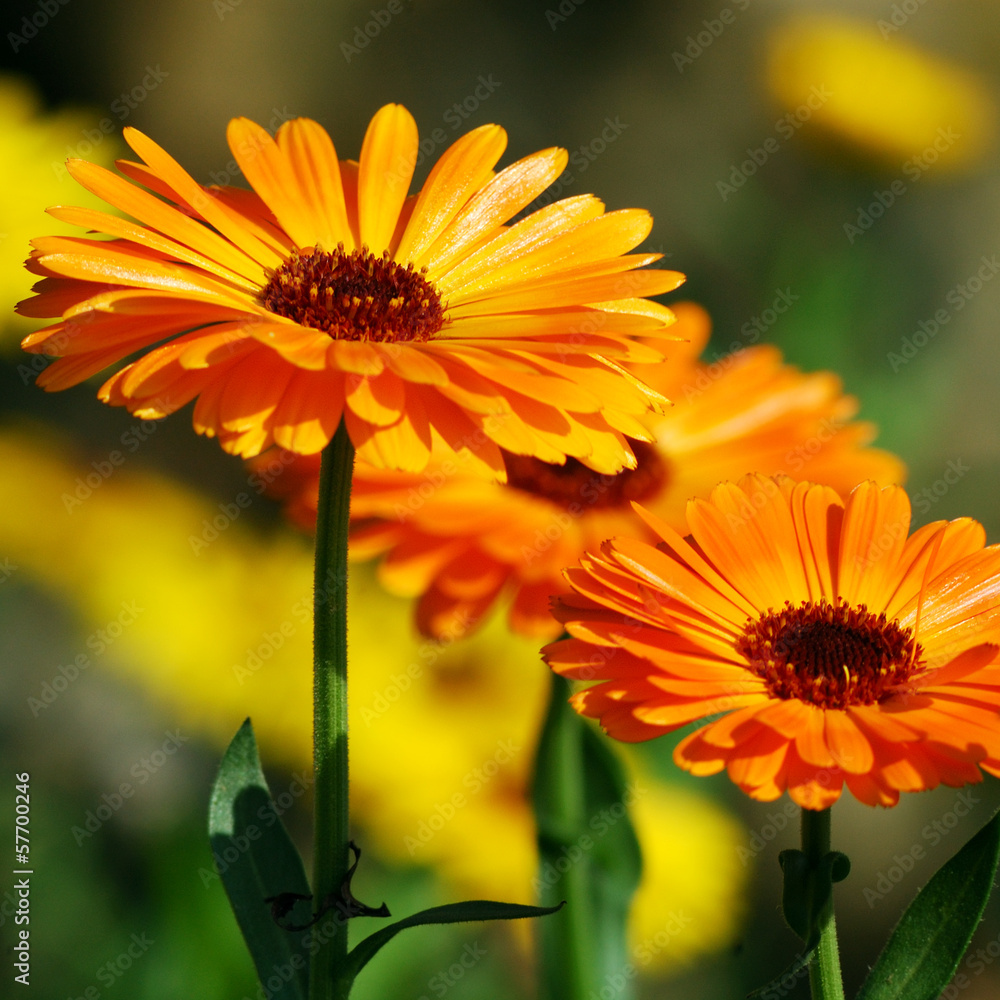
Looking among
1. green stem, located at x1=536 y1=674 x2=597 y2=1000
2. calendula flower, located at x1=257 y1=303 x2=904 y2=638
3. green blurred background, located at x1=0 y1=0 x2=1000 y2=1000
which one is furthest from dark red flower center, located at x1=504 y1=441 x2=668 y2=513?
green blurred background, located at x1=0 y1=0 x2=1000 y2=1000

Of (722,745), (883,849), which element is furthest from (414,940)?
(883,849)

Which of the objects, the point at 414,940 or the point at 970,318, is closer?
the point at 414,940

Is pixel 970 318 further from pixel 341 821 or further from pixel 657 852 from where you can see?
pixel 341 821

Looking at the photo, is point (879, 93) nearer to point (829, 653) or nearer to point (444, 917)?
point (829, 653)

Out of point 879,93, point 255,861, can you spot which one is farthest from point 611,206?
point 255,861

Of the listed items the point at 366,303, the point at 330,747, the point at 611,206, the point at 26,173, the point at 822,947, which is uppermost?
the point at 611,206

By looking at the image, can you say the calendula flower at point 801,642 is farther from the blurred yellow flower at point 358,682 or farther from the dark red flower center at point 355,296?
the blurred yellow flower at point 358,682

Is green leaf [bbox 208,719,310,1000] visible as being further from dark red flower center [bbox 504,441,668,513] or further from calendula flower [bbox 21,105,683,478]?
dark red flower center [bbox 504,441,668,513]

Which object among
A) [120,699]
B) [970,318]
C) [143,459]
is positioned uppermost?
[970,318]
